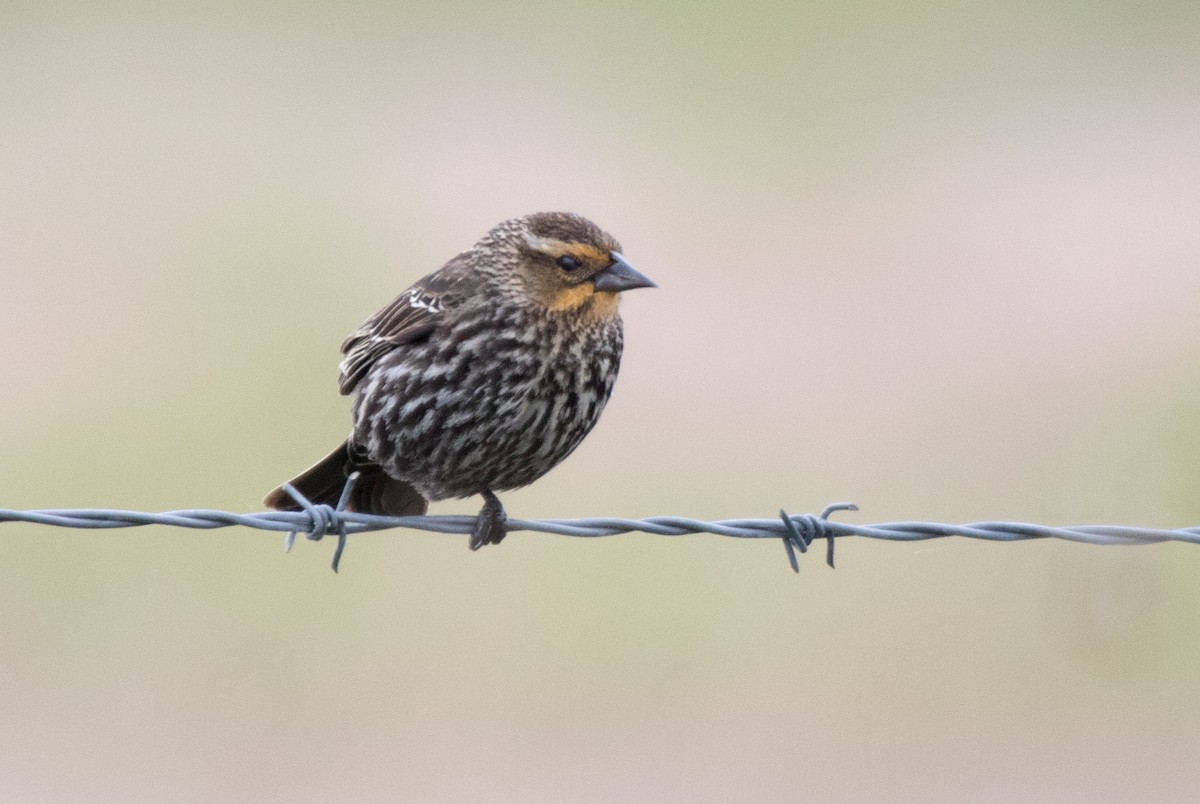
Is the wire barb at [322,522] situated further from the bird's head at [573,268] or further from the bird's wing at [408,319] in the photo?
the bird's head at [573,268]

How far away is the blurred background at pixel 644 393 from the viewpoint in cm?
812

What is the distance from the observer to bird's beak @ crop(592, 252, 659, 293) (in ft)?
18.2

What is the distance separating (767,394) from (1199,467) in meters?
2.24

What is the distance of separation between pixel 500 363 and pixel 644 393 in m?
4.91

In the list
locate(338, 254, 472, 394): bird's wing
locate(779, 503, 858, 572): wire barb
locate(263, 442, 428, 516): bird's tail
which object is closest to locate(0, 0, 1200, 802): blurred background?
locate(263, 442, 428, 516): bird's tail

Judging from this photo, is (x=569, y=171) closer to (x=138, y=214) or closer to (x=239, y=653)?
(x=138, y=214)

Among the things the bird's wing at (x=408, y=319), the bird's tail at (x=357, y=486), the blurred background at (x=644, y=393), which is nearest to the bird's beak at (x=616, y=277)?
the bird's wing at (x=408, y=319)

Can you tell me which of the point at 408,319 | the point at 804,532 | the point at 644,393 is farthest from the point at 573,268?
the point at 644,393

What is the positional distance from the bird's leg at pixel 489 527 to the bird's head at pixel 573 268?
0.60 metres

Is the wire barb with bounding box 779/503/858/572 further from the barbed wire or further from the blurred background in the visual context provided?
the blurred background

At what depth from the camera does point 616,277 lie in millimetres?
5570

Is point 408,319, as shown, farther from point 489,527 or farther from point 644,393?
point 644,393

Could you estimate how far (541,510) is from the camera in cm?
925

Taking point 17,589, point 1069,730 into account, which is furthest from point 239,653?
point 1069,730
